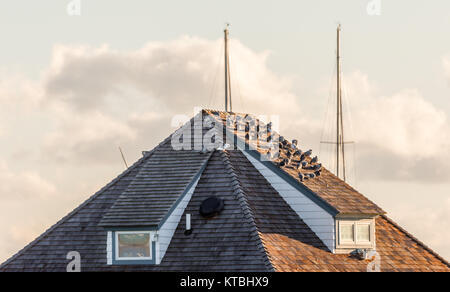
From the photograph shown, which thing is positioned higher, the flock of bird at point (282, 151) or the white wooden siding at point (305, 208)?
the flock of bird at point (282, 151)

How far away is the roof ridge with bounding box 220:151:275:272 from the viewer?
63688 mm

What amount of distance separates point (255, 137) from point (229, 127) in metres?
1.54

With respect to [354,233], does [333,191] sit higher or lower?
higher

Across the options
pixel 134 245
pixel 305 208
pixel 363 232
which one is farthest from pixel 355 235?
pixel 134 245

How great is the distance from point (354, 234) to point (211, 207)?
7.29 meters

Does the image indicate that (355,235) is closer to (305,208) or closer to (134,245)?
(305,208)

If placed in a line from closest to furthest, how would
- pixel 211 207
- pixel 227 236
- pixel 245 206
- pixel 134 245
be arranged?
pixel 227 236, pixel 245 206, pixel 134 245, pixel 211 207

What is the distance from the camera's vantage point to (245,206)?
66.9 meters

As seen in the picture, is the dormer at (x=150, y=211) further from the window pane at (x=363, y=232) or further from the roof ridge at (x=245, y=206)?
the window pane at (x=363, y=232)

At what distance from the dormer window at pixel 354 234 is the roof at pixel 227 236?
81 cm

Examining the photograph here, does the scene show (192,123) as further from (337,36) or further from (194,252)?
(337,36)

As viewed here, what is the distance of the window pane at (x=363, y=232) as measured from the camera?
230ft

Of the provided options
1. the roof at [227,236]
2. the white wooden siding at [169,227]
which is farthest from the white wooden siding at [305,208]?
the white wooden siding at [169,227]

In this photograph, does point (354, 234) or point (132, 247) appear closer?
point (132, 247)
